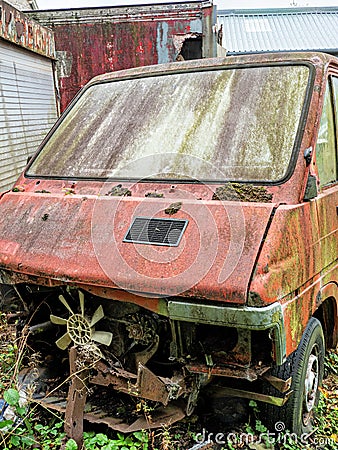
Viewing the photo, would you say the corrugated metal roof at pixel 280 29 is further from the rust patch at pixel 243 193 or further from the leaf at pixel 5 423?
the leaf at pixel 5 423

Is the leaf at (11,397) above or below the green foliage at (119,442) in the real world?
above

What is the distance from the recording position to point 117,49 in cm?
871

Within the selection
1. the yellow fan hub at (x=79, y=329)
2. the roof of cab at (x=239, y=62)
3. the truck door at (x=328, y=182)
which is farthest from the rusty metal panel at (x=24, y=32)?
the yellow fan hub at (x=79, y=329)

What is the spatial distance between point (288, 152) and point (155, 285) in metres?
1.12

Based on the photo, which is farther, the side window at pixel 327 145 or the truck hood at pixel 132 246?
the side window at pixel 327 145

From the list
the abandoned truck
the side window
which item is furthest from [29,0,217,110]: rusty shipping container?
the side window

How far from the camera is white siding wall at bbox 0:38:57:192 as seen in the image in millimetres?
6762

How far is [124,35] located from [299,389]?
24.0 feet

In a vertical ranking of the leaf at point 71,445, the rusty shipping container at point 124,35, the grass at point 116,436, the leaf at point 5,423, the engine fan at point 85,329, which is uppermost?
the rusty shipping container at point 124,35

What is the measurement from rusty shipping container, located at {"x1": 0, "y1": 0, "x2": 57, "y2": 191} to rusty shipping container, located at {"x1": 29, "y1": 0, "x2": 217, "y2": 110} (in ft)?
1.07

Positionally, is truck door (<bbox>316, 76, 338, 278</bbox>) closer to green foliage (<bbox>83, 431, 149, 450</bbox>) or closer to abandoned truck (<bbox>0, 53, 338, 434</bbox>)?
abandoned truck (<bbox>0, 53, 338, 434</bbox>)

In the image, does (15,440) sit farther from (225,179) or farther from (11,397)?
(225,179)

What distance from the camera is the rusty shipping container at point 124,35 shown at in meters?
8.45

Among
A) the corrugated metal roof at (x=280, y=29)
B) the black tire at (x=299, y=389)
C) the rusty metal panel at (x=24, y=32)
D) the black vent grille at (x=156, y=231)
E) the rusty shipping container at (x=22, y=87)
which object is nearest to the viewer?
the black vent grille at (x=156, y=231)
